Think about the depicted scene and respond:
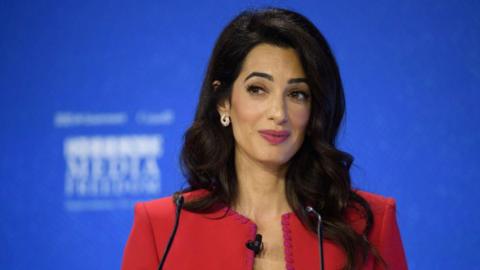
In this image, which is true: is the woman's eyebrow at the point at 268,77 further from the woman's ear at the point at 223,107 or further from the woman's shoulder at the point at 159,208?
the woman's shoulder at the point at 159,208

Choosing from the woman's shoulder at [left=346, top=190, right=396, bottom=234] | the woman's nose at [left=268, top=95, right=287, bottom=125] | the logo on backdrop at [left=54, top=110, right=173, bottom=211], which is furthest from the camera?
the logo on backdrop at [left=54, top=110, right=173, bottom=211]

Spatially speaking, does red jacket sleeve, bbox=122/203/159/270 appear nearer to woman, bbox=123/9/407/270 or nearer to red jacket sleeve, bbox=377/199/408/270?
woman, bbox=123/9/407/270

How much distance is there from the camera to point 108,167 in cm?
289

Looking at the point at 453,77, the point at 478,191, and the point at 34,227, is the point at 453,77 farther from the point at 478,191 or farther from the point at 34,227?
the point at 34,227

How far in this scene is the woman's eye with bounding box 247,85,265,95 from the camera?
2062mm

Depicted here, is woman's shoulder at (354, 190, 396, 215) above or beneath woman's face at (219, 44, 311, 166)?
beneath

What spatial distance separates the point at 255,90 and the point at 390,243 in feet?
1.75

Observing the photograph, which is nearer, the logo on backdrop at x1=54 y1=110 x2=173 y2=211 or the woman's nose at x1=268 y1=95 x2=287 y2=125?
the woman's nose at x1=268 y1=95 x2=287 y2=125

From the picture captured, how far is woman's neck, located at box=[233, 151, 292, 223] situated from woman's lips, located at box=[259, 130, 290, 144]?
115mm

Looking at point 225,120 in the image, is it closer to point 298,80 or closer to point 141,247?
point 298,80

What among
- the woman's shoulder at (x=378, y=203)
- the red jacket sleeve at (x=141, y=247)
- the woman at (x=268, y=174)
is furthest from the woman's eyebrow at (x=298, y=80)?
the red jacket sleeve at (x=141, y=247)

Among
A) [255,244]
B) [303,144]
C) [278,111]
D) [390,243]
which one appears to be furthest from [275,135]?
[390,243]

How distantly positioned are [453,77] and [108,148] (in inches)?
52.0

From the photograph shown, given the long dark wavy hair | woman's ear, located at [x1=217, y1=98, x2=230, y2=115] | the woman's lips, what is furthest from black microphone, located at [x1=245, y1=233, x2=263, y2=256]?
woman's ear, located at [x1=217, y1=98, x2=230, y2=115]
